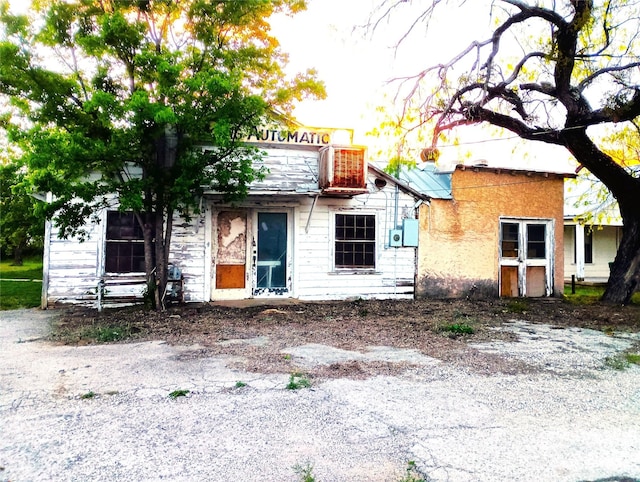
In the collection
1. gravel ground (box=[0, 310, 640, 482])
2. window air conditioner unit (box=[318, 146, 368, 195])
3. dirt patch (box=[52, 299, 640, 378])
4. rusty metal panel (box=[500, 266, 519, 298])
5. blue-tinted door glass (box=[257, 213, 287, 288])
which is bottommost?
gravel ground (box=[0, 310, 640, 482])

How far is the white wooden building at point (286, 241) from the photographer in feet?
34.8

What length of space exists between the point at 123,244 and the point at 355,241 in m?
5.36

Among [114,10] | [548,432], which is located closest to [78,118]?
[114,10]

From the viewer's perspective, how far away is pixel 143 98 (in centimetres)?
756

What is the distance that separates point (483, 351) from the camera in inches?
263

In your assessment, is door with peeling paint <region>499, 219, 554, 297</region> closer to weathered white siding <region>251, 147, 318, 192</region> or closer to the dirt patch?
the dirt patch

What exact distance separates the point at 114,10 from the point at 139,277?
528cm

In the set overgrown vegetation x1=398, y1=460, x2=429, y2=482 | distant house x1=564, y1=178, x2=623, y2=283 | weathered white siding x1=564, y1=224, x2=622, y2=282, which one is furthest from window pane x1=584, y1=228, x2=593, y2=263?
overgrown vegetation x1=398, y1=460, x2=429, y2=482

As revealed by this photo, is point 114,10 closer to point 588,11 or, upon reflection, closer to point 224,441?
point 224,441

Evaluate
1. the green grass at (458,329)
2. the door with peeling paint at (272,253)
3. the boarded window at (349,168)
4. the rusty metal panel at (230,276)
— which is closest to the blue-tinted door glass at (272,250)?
the door with peeling paint at (272,253)

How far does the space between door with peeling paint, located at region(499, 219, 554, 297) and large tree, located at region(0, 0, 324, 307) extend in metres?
7.51

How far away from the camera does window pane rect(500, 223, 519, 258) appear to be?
13.6m

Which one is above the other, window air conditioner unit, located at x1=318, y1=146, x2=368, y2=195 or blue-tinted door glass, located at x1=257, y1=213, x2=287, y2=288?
window air conditioner unit, located at x1=318, y1=146, x2=368, y2=195

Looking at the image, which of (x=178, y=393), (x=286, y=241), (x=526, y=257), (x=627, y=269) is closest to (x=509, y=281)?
(x=526, y=257)
